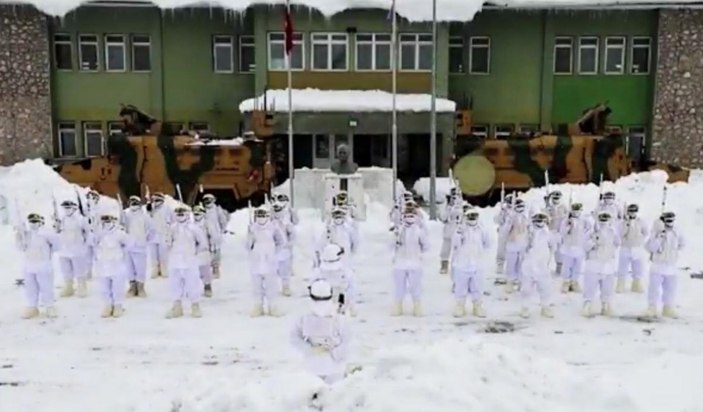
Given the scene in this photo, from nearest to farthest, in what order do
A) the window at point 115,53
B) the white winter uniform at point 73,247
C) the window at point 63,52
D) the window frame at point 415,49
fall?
the white winter uniform at point 73,247
the window frame at point 415,49
the window at point 63,52
the window at point 115,53

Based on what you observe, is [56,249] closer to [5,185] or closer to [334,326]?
[334,326]

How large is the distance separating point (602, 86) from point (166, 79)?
1390 centimetres

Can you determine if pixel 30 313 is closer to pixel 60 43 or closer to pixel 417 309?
pixel 417 309

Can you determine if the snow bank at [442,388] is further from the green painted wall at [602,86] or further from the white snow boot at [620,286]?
the green painted wall at [602,86]

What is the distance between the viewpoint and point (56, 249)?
12.9m

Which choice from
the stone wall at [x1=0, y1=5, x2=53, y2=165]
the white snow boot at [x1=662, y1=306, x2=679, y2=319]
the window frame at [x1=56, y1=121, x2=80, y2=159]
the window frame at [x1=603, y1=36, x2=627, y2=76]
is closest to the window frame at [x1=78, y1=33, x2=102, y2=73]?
the stone wall at [x1=0, y1=5, x2=53, y2=165]

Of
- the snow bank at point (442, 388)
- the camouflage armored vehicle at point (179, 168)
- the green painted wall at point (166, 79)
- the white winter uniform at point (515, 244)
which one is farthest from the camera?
the green painted wall at point (166, 79)

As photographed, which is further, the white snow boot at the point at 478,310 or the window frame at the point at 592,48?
the window frame at the point at 592,48

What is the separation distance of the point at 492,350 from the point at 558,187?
1449 centimetres

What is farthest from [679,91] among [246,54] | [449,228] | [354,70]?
[449,228]

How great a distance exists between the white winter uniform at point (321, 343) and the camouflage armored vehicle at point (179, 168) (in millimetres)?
14001

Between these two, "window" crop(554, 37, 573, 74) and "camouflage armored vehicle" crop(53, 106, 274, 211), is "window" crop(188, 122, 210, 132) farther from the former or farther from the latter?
"window" crop(554, 37, 573, 74)

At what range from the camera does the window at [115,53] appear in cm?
2681

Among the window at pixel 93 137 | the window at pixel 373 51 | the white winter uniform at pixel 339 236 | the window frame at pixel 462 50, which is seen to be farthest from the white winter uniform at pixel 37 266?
the window frame at pixel 462 50
